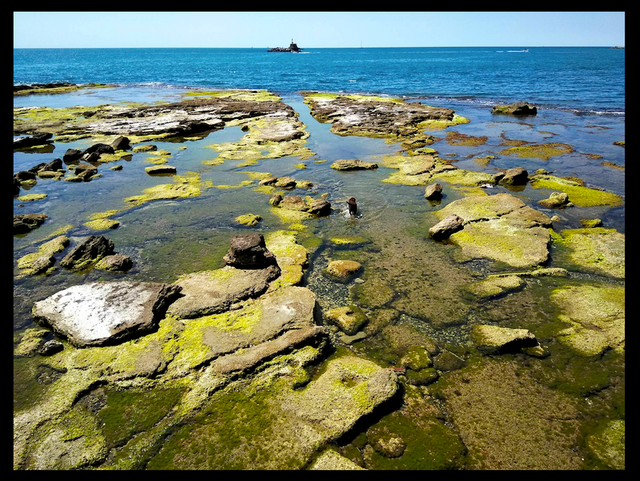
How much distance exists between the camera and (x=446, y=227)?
14109 mm

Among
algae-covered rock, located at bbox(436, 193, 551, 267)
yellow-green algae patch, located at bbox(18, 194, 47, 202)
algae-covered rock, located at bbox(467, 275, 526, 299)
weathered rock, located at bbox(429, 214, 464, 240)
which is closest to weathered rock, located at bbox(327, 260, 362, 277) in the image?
algae-covered rock, located at bbox(467, 275, 526, 299)

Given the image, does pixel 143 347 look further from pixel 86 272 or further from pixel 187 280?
pixel 86 272

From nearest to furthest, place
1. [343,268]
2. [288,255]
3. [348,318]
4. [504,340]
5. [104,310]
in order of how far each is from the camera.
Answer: [504,340] < [104,310] < [348,318] < [343,268] < [288,255]

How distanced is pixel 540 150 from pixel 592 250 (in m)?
16.1

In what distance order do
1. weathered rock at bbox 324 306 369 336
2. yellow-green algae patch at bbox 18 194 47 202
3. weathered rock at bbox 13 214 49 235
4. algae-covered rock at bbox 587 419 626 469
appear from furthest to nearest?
yellow-green algae patch at bbox 18 194 47 202
weathered rock at bbox 13 214 49 235
weathered rock at bbox 324 306 369 336
algae-covered rock at bbox 587 419 626 469

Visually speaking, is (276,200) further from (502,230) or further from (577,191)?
(577,191)

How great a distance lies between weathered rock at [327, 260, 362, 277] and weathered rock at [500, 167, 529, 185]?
12015 millimetres

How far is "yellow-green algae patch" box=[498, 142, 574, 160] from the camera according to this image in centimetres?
2500

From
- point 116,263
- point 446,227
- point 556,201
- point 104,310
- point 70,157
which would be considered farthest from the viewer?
point 70,157

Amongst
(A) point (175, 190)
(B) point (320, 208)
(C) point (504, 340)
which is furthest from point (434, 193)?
(A) point (175, 190)

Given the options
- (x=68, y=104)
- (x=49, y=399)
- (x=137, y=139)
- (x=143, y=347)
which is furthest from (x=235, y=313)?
(x=68, y=104)

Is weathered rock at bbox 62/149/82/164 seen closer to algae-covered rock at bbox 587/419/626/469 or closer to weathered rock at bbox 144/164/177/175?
weathered rock at bbox 144/164/177/175

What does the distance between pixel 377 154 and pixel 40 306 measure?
70.8 ft

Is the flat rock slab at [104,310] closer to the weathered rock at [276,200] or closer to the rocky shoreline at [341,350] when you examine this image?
the rocky shoreline at [341,350]
